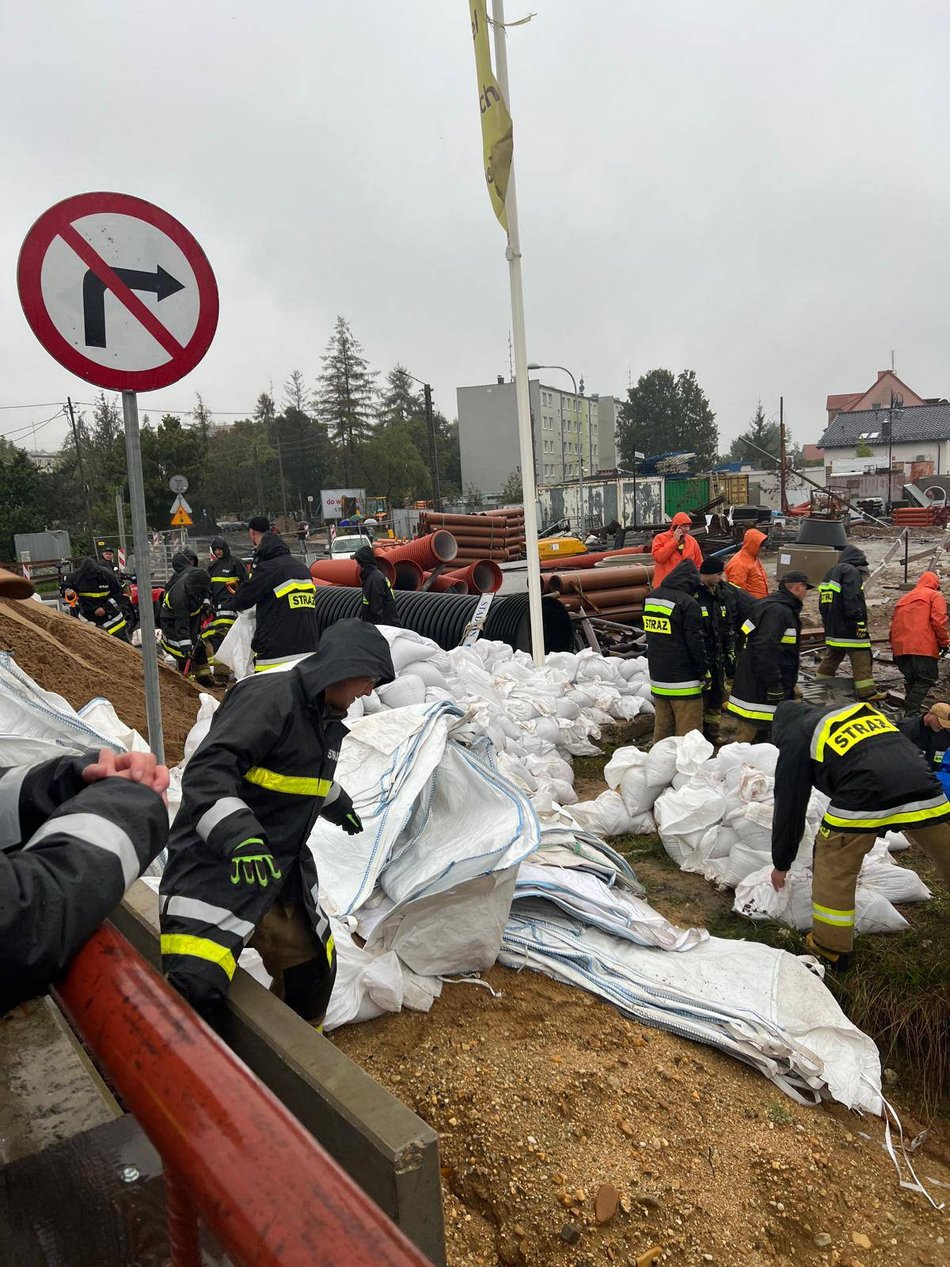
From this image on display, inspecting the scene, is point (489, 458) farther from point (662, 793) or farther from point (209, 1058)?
point (209, 1058)

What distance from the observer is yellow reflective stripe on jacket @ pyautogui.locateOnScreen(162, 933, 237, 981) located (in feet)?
5.91

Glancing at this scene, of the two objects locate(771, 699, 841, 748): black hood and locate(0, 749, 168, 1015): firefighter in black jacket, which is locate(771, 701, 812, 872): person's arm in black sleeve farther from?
locate(0, 749, 168, 1015): firefighter in black jacket

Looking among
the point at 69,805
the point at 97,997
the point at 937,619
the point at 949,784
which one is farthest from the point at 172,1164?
the point at 937,619

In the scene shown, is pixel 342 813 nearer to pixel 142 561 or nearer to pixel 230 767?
pixel 230 767

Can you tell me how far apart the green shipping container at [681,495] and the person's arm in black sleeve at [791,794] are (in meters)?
29.2

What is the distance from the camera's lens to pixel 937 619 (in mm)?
7719

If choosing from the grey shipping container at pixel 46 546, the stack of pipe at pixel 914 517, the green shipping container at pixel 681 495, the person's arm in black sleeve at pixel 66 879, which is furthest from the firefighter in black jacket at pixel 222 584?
the stack of pipe at pixel 914 517

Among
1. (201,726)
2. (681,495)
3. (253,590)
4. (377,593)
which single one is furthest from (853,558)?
(681,495)

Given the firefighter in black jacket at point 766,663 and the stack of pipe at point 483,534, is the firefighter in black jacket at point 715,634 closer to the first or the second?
the firefighter in black jacket at point 766,663

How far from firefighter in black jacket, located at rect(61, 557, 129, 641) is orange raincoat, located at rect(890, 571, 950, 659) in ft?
27.9

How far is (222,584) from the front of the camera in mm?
8930

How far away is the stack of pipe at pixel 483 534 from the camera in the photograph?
14.9 meters

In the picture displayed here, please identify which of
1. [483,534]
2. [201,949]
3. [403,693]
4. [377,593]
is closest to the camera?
[201,949]

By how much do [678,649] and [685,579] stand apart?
→ 0.66 metres
